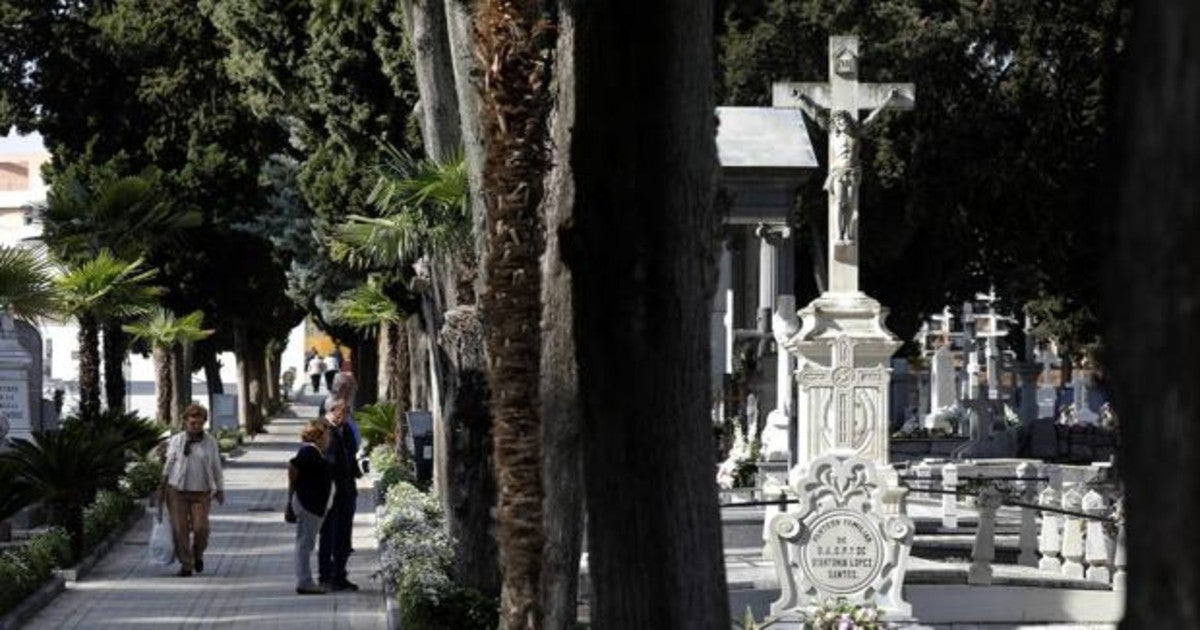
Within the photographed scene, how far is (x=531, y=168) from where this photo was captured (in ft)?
45.2

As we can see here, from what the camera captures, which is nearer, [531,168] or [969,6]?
[531,168]

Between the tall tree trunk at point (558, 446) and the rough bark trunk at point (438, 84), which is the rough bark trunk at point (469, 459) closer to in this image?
the rough bark trunk at point (438, 84)

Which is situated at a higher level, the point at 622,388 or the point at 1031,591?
the point at 622,388

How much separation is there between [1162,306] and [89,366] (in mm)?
29811

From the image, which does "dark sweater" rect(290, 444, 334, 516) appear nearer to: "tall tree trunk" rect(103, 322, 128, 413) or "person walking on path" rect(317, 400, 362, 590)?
"person walking on path" rect(317, 400, 362, 590)

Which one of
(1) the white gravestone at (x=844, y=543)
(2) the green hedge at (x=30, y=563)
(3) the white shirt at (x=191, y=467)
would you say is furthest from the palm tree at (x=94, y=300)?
(1) the white gravestone at (x=844, y=543)

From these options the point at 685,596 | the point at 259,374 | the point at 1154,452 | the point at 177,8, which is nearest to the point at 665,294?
the point at 685,596

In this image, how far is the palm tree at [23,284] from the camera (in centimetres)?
2569

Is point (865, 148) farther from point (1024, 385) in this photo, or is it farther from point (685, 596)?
point (685, 596)

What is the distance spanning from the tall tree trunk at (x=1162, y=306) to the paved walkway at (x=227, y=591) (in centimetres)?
1457

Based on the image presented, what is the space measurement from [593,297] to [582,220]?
0.78 ft

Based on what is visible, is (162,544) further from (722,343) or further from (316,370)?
(316,370)

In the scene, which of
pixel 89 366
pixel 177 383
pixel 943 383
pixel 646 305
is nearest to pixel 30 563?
pixel 89 366

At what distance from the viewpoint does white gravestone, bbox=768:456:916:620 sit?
52.3ft
